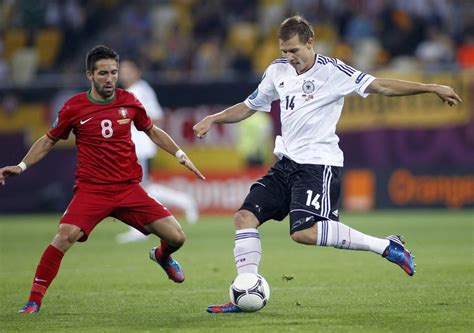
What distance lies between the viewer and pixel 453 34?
23281mm

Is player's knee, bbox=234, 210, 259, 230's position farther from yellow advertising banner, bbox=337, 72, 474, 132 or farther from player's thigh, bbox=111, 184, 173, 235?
yellow advertising banner, bbox=337, 72, 474, 132

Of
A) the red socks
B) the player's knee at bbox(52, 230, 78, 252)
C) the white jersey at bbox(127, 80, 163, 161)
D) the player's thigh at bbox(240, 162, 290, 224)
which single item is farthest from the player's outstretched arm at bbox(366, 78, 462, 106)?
the white jersey at bbox(127, 80, 163, 161)

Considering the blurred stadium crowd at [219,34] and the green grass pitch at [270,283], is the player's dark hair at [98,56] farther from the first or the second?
the blurred stadium crowd at [219,34]

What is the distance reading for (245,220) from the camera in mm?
8547

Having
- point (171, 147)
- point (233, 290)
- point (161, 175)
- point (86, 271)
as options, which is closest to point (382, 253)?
point (233, 290)

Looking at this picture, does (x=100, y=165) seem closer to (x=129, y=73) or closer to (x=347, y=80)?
(x=347, y=80)

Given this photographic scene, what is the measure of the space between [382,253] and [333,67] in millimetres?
1665

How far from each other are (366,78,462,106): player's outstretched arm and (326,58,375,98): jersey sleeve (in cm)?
8

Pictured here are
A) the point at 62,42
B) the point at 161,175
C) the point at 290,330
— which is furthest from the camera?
the point at 62,42

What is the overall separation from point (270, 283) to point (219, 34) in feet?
46.9

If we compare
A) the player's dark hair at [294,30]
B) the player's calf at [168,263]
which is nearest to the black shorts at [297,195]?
the player's dark hair at [294,30]

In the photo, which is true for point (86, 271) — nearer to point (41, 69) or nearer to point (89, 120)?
point (89, 120)

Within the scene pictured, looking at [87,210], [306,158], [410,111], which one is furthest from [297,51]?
[410,111]

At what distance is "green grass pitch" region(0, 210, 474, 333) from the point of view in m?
7.89
